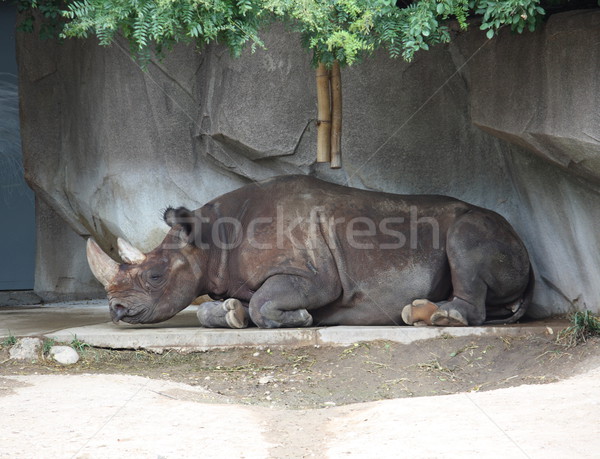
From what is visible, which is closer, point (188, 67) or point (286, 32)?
point (286, 32)

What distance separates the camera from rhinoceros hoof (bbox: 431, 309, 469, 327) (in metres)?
6.99

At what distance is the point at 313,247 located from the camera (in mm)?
7328

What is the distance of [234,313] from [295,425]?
102 inches

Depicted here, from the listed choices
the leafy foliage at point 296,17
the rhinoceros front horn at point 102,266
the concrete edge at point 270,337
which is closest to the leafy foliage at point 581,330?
the concrete edge at point 270,337

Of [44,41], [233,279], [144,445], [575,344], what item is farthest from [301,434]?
[44,41]

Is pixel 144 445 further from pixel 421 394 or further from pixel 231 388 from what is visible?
pixel 421 394

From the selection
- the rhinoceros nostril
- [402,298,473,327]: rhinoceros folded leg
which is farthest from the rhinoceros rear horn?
[402,298,473,327]: rhinoceros folded leg

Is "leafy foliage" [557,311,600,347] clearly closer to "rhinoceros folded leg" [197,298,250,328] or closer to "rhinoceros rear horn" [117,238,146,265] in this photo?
"rhinoceros folded leg" [197,298,250,328]

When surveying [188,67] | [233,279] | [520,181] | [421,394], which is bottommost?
[421,394]

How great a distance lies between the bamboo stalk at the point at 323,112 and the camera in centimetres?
700

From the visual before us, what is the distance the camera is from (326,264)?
729cm

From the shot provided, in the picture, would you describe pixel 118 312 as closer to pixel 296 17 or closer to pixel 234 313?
pixel 234 313

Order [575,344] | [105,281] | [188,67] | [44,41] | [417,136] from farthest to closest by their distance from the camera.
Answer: [44,41], [188,67], [417,136], [105,281], [575,344]

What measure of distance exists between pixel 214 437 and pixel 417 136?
479cm
